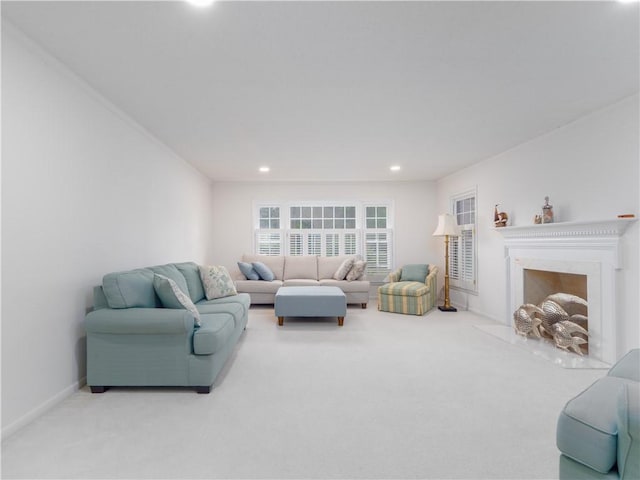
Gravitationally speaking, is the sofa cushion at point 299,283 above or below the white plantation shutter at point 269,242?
below

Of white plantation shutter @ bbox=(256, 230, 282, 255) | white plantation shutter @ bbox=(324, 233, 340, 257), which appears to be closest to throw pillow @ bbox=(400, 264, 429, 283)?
white plantation shutter @ bbox=(324, 233, 340, 257)

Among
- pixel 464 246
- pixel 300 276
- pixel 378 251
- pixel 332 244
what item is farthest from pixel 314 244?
pixel 464 246

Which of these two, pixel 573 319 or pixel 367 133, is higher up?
pixel 367 133

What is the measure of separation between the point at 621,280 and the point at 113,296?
173 inches

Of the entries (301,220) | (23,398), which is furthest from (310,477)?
(301,220)

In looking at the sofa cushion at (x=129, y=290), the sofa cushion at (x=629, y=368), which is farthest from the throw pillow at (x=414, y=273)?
the sofa cushion at (x=129, y=290)

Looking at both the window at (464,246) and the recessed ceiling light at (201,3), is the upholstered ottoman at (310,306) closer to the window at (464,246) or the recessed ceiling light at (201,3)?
the window at (464,246)

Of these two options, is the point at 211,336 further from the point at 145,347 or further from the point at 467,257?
the point at 467,257

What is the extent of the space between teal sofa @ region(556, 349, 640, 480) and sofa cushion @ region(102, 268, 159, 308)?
2798 mm

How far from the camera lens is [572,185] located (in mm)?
3469

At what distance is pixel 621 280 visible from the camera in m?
2.98

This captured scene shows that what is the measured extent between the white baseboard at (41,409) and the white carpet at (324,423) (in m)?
0.04

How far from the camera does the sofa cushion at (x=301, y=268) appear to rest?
6.34 m

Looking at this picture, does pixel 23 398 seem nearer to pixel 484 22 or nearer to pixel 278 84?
pixel 278 84
